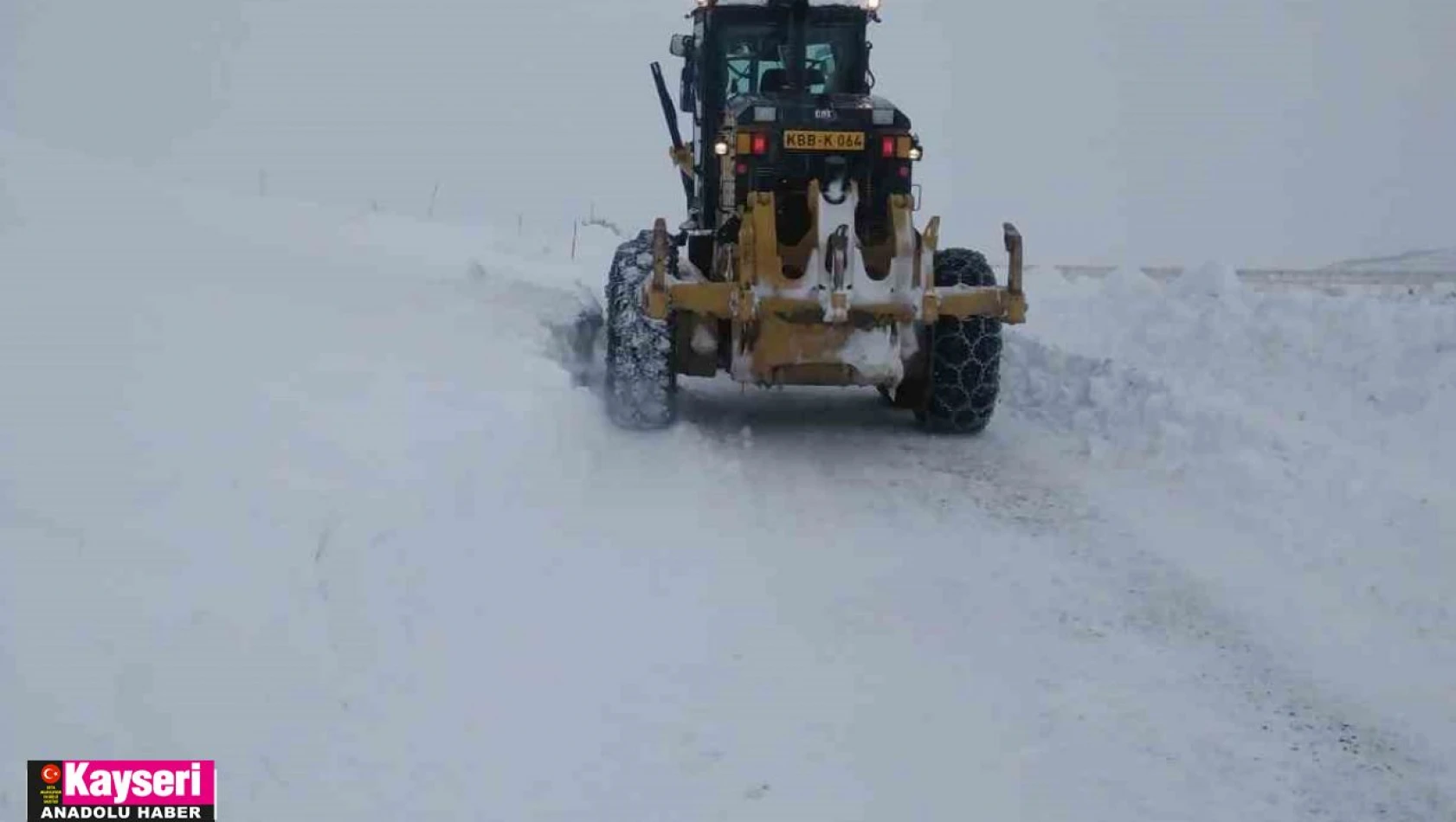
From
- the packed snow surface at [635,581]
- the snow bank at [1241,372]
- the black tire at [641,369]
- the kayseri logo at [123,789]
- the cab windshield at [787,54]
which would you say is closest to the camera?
the kayseri logo at [123,789]

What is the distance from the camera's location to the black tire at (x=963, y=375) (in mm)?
9445

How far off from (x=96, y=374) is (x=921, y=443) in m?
5.32

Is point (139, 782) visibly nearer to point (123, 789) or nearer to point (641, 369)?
point (123, 789)

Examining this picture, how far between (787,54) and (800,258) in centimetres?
195

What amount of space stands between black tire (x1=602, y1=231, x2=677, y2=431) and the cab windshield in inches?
65.8

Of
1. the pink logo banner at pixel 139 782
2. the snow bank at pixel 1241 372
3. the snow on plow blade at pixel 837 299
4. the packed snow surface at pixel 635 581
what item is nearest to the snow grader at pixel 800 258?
the snow on plow blade at pixel 837 299

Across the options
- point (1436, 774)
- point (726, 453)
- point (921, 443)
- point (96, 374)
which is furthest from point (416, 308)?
point (1436, 774)

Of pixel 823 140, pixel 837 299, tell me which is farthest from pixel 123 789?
pixel 823 140

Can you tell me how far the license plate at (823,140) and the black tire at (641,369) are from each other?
1.06 m

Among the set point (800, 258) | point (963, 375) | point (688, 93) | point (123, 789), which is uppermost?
point (688, 93)

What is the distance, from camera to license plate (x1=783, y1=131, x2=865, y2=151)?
9219 mm

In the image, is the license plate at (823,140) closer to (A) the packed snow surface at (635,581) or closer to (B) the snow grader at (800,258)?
(B) the snow grader at (800,258)

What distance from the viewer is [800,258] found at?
8961 millimetres

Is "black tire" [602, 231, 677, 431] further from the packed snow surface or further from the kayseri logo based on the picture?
the kayseri logo
